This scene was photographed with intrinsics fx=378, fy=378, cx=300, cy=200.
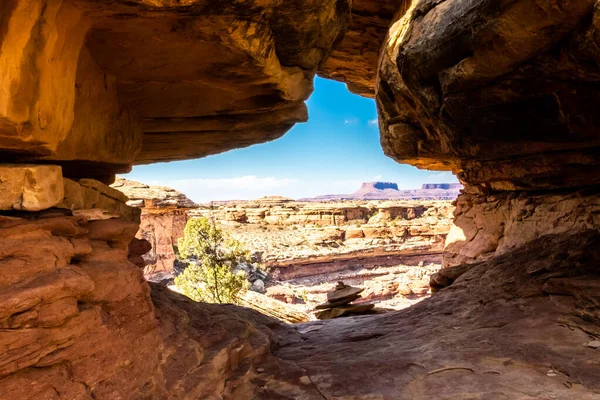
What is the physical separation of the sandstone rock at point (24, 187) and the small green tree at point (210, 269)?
1605 centimetres

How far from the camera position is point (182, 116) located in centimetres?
782

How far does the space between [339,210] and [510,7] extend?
5216cm

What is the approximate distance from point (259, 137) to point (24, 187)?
5664 millimetres

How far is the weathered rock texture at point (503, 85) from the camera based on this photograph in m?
4.96

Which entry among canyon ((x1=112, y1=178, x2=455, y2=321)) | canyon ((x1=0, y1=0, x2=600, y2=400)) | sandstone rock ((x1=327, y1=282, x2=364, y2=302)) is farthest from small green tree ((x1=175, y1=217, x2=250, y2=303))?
canyon ((x1=0, y1=0, x2=600, y2=400))

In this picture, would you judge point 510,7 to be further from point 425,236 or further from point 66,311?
point 425,236

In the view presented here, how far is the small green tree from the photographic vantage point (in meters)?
19.9

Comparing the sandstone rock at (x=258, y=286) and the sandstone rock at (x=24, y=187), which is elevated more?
the sandstone rock at (x=24, y=187)

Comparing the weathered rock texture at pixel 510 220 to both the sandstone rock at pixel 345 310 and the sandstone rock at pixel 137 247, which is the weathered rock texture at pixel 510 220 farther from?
the sandstone rock at pixel 137 247

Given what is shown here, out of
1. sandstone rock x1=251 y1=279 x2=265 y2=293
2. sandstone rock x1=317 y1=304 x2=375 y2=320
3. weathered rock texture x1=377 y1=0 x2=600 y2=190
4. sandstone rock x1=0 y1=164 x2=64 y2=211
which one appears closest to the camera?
sandstone rock x1=0 y1=164 x2=64 y2=211

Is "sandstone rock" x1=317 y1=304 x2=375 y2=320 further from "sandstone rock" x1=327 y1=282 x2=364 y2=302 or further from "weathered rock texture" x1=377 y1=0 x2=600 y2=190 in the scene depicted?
"weathered rock texture" x1=377 y1=0 x2=600 y2=190

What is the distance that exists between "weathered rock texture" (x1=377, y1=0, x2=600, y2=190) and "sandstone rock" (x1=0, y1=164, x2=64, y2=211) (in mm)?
6084

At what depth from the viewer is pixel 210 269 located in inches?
796

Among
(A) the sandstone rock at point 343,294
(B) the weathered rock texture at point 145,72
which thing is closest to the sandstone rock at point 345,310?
(A) the sandstone rock at point 343,294
